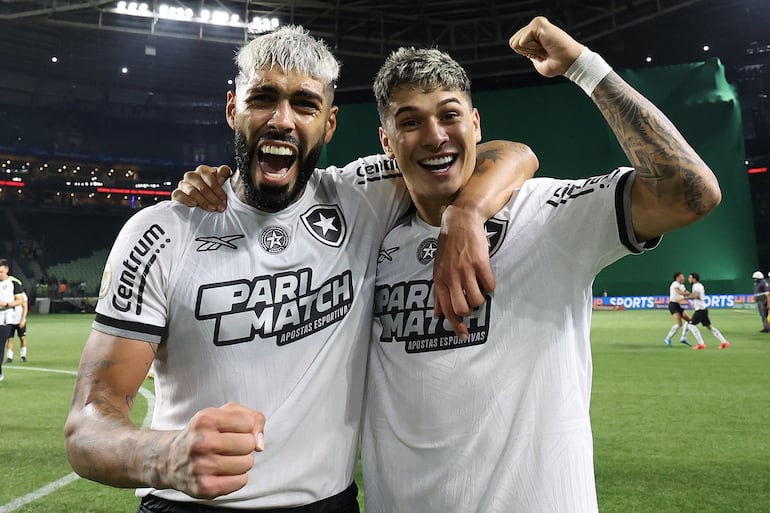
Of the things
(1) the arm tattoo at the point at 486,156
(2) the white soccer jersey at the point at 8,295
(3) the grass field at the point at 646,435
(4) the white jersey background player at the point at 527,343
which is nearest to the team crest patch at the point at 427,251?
(4) the white jersey background player at the point at 527,343

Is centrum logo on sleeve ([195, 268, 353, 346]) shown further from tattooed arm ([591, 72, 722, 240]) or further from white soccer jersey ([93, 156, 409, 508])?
tattooed arm ([591, 72, 722, 240])

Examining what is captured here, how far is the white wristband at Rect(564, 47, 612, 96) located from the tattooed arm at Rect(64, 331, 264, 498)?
1462 mm

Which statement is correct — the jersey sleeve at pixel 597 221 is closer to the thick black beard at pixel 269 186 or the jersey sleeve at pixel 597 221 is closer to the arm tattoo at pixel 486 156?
the arm tattoo at pixel 486 156

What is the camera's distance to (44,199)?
136ft

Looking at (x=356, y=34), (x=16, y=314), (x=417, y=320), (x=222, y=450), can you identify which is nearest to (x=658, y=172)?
(x=417, y=320)

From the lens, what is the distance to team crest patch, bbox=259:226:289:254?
2070 millimetres

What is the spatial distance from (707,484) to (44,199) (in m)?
45.2

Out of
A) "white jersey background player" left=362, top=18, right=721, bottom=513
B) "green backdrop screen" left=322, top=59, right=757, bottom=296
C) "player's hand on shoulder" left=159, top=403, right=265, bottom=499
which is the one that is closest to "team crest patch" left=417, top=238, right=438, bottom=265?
"white jersey background player" left=362, top=18, right=721, bottom=513

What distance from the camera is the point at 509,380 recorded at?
6.41 ft

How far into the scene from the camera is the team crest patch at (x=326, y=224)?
2158mm

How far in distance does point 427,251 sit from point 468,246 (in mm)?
280

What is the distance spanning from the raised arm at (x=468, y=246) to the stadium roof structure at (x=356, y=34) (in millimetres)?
15420

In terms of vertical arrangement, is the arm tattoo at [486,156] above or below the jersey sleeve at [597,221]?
above

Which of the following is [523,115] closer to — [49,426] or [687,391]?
[687,391]
